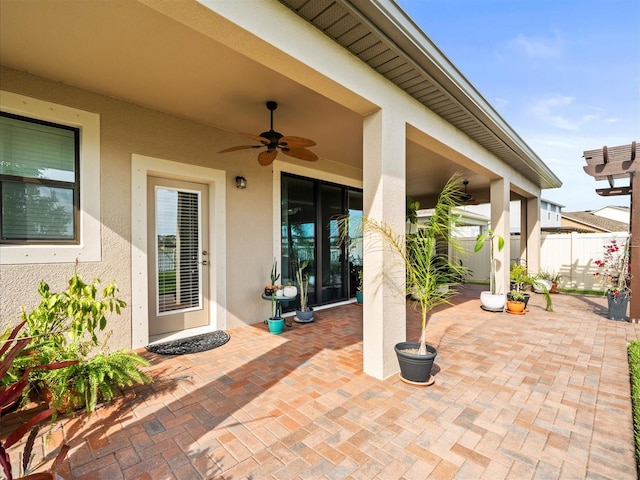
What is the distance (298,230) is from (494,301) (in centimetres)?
401

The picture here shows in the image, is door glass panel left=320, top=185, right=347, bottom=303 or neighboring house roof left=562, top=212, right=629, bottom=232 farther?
neighboring house roof left=562, top=212, right=629, bottom=232

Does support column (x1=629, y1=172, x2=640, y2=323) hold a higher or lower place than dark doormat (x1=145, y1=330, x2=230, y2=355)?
higher

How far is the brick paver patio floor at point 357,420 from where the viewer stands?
1.72 meters

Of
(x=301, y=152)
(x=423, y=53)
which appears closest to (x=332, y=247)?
(x=301, y=152)

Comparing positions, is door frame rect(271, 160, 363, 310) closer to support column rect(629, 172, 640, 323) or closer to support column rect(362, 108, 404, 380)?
support column rect(362, 108, 404, 380)

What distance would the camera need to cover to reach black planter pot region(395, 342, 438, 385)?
2643 mm

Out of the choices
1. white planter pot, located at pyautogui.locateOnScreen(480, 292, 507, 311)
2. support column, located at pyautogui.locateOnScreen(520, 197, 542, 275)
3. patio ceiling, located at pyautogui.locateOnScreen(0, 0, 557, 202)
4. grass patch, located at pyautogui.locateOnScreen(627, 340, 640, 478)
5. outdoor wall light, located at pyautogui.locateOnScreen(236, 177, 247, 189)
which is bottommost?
grass patch, located at pyautogui.locateOnScreen(627, 340, 640, 478)

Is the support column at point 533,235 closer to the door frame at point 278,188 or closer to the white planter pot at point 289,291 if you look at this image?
the door frame at point 278,188

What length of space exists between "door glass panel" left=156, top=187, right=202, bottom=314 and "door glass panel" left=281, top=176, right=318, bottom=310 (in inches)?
59.6

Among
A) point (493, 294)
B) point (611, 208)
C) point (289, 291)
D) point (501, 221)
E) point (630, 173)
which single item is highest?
point (611, 208)

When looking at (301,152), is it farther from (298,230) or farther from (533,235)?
(533,235)

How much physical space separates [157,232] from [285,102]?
7.80 feet

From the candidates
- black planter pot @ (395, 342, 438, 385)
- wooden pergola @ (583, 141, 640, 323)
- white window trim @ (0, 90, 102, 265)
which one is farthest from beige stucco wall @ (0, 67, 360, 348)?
wooden pergola @ (583, 141, 640, 323)

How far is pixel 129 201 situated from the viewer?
351 cm
